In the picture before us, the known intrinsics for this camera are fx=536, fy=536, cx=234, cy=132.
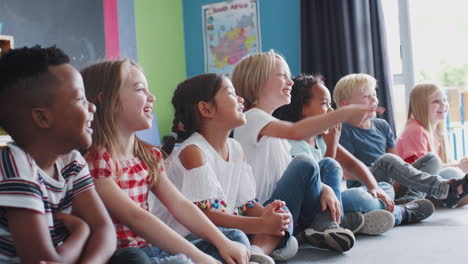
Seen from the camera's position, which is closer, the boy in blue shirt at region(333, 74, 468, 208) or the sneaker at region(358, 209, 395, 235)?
the sneaker at region(358, 209, 395, 235)

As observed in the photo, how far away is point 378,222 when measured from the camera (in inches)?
78.4

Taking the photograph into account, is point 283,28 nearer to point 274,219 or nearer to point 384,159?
point 384,159

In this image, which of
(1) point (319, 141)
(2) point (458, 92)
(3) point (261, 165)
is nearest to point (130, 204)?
(3) point (261, 165)

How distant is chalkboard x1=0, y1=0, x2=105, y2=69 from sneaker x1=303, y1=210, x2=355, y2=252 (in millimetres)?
2268

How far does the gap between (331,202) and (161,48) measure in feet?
11.6

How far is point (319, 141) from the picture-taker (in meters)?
2.29

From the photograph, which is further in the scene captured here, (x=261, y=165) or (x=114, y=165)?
(x=261, y=165)

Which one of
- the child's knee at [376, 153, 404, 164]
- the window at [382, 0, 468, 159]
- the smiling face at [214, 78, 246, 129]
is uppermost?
the window at [382, 0, 468, 159]

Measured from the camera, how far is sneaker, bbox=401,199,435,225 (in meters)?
2.22

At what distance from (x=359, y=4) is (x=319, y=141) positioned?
7.67 ft

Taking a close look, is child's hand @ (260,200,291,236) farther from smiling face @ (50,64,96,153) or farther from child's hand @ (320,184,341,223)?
smiling face @ (50,64,96,153)

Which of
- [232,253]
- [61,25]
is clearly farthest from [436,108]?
[61,25]

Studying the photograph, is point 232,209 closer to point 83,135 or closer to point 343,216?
point 343,216

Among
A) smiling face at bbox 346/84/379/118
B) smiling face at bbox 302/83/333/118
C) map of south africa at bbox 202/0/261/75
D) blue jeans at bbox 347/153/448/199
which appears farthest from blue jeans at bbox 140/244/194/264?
map of south africa at bbox 202/0/261/75
